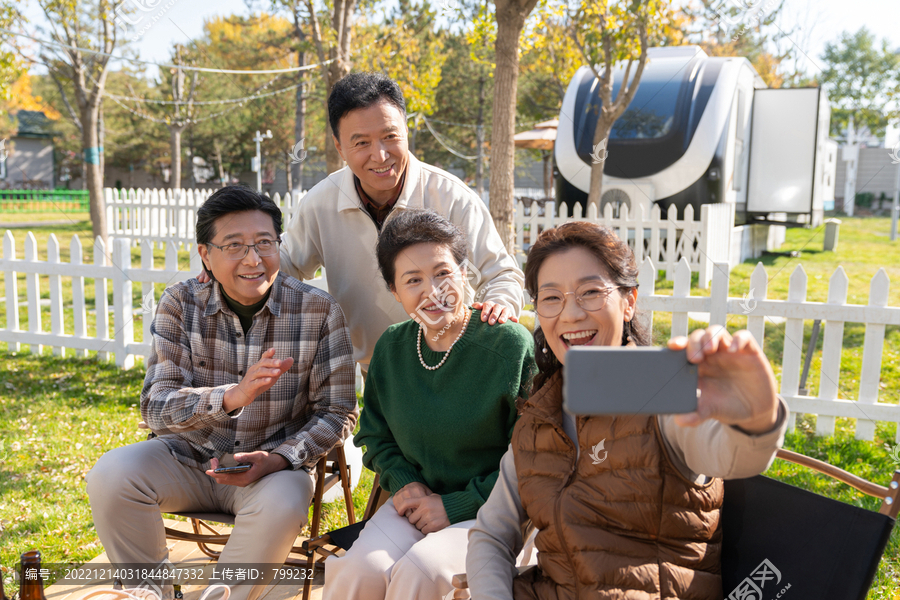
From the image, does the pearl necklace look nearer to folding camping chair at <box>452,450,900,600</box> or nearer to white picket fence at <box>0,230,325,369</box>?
folding camping chair at <box>452,450,900,600</box>

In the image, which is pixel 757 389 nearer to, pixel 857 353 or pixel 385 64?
pixel 857 353

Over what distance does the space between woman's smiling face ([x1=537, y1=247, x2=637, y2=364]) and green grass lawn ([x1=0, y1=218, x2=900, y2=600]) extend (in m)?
0.78

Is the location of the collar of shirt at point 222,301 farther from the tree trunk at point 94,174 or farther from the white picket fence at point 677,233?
the tree trunk at point 94,174

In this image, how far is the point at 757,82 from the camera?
12.4 m

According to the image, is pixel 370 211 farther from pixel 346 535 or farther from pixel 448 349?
pixel 346 535

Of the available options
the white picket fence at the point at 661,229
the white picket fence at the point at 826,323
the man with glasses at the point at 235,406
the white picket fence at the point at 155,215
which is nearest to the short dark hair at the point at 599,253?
the man with glasses at the point at 235,406

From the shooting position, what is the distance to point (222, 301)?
2.77 meters

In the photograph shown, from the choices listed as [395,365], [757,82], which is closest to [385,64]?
[757,82]

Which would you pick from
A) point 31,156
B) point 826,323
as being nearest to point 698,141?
point 826,323

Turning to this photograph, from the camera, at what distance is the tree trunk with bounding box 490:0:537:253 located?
574 cm

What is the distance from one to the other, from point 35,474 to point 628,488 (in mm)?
4066

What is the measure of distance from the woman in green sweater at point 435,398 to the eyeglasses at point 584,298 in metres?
0.54

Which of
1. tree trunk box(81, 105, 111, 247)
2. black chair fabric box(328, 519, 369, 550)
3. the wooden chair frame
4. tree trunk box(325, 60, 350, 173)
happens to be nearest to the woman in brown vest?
black chair fabric box(328, 519, 369, 550)

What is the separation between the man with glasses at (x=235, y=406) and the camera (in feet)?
8.04
